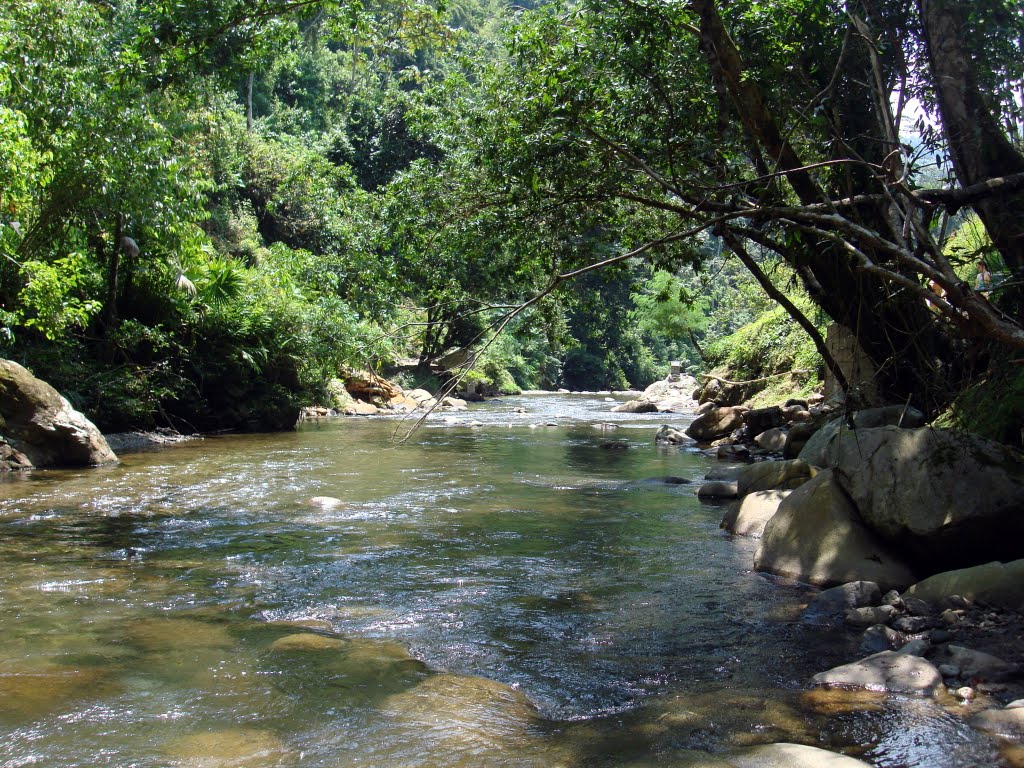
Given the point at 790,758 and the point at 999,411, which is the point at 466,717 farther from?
the point at 999,411

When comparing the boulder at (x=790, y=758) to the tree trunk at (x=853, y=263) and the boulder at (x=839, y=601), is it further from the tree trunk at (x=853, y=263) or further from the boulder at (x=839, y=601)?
the tree trunk at (x=853, y=263)

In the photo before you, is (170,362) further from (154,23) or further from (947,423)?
(947,423)

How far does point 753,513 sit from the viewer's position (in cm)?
739

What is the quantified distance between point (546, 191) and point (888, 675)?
5040mm

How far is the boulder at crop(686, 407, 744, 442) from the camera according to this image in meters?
16.2

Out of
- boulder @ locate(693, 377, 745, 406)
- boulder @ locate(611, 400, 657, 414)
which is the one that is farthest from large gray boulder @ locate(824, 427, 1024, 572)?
boulder @ locate(611, 400, 657, 414)

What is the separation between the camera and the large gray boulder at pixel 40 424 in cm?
1053

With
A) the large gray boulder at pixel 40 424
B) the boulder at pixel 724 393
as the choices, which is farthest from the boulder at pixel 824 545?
the boulder at pixel 724 393

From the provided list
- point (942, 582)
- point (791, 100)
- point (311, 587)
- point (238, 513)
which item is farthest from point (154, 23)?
point (942, 582)

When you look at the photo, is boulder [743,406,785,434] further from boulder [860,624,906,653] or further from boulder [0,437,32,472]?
boulder [0,437,32,472]

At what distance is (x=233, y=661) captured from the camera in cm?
405

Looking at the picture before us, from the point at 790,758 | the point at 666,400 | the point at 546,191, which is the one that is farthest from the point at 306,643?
the point at 666,400

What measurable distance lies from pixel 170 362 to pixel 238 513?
810 centimetres

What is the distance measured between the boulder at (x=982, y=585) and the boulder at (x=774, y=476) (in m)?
2.84
